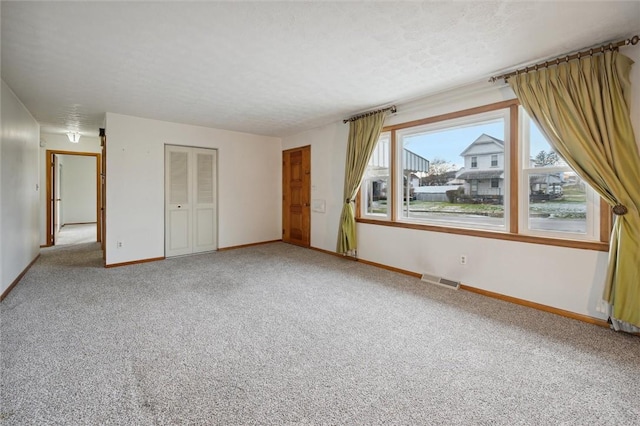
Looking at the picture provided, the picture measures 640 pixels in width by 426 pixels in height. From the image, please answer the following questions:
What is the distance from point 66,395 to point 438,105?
447cm

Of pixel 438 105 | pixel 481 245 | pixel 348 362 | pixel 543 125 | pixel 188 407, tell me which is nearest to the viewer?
pixel 188 407

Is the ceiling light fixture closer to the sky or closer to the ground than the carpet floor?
closer to the sky

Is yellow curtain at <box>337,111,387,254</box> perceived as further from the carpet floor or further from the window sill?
the carpet floor

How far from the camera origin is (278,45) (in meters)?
2.44

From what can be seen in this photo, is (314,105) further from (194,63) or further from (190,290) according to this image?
(190,290)

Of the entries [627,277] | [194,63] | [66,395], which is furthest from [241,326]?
[627,277]

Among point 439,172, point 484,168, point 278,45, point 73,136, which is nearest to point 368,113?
point 439,172

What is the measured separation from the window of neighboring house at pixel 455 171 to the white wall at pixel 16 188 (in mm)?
4910

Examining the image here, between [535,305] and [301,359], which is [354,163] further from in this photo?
[301,359]

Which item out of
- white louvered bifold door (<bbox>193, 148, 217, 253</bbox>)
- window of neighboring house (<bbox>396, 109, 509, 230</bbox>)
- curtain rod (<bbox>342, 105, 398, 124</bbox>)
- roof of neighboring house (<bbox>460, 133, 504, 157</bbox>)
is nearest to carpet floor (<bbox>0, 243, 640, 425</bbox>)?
window of neighboring house (<bbox>396, 109, 509, 230</bbox>)

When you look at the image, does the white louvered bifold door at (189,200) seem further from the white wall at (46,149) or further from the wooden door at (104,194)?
the white wall at (46,149)

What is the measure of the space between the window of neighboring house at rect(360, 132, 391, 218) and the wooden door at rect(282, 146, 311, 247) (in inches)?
57.9

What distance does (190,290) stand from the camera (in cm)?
350

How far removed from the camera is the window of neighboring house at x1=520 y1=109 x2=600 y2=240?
2752 millimetres
